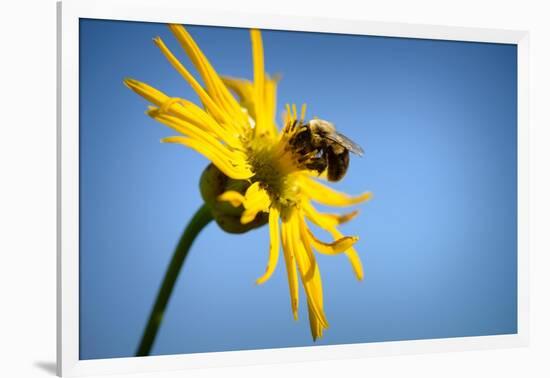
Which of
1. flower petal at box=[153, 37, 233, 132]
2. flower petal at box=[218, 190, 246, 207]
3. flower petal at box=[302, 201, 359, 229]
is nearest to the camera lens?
flower petal at box=[218, 190, 246, 207]

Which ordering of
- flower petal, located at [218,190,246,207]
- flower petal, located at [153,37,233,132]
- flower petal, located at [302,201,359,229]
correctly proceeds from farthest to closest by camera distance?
flower petal, located at [302,201,359,229] → flower petal, located at [153,37,233,132] → flower petal, located at [218,190,246,207]

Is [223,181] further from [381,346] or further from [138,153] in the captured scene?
[381,346]

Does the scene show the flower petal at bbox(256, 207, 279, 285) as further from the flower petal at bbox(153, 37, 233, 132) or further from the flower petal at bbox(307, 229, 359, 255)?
the flower petal at bbox(153, 37, 233, 132)

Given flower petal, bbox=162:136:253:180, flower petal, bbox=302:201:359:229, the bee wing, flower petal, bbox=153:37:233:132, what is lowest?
flower petal, bbox=302:201:359:229

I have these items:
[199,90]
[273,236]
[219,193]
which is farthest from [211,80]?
[273,236]

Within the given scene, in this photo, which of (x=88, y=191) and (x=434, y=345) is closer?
(x=88, y=191)

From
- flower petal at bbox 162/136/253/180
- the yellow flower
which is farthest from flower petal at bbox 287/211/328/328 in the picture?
flower petal at bbox 162/136/253/180

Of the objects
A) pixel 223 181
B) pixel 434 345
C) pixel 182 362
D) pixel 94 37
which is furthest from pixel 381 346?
pixel 94 37

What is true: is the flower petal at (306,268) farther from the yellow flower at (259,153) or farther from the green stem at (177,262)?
the green stem at (177,262)
